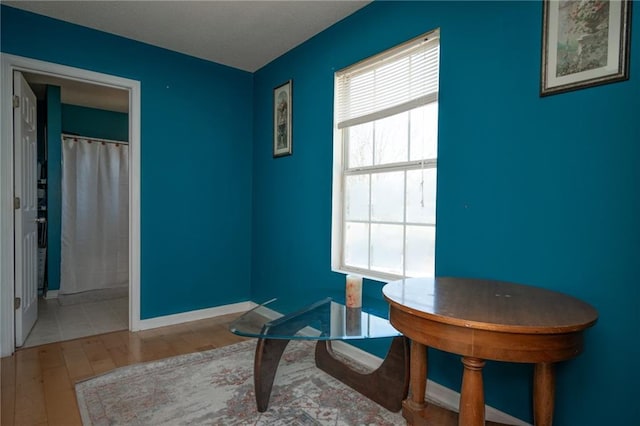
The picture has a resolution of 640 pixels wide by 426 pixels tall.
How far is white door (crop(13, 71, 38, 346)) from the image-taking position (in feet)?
8.46

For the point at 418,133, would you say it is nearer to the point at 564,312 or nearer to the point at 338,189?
the point at 338,189

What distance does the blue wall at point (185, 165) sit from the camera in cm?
290

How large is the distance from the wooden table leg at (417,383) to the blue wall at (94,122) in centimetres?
496

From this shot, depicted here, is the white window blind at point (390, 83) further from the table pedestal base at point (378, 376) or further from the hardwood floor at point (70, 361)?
the hardwood floor at point (70, 361)

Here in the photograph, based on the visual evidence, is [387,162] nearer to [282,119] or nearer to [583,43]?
[583,43]

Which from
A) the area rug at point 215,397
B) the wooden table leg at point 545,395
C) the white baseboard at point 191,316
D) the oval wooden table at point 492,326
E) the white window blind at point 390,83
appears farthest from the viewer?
the white baseboard at point 191,316

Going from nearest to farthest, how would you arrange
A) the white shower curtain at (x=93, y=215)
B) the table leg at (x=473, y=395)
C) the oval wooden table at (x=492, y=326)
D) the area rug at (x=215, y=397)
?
the oval wooden table at (x=492, y=326) → the table leg at (x=473, y=395) → the area rug at (x=215, y=397) → the white shower curtain at (x=93, y=215)

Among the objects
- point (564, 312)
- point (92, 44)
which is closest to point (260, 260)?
point (92, 44)

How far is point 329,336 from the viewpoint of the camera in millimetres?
1641

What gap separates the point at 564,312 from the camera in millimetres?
1166

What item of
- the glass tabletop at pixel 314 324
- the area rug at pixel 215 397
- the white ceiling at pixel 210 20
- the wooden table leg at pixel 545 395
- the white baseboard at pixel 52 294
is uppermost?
the white ceiling at pixel 210 20

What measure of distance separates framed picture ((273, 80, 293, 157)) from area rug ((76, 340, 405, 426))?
5.88 feet

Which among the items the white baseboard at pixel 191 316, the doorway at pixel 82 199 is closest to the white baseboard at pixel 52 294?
the doorway at pixel 82 199

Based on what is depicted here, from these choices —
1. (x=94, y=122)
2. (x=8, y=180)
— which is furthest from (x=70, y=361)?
(x=94, y=122)
